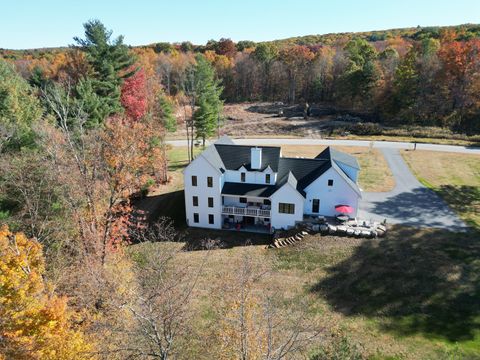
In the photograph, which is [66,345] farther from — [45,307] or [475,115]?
[475,115]

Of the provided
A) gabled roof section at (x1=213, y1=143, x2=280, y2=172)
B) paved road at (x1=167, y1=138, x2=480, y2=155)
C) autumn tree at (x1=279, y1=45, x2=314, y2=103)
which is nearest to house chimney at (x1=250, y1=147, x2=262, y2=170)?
gabled roof section at (x1=213, y1=143, x2=280, y2=172)

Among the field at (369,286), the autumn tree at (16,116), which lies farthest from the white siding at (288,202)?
the autumn tree at (16,116)

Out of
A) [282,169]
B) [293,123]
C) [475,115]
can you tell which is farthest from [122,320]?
[475,115]

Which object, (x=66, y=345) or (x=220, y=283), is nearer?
(x=66, y=345)

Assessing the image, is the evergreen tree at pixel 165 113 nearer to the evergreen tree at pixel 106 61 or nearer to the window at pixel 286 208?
the evergreen tree at pixel 106 61

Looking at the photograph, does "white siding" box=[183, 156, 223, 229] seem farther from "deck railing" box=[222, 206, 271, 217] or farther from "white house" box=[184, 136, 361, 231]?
"deck railing" box=[222, 206, 271, 217]

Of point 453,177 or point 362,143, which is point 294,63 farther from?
point 453,177
